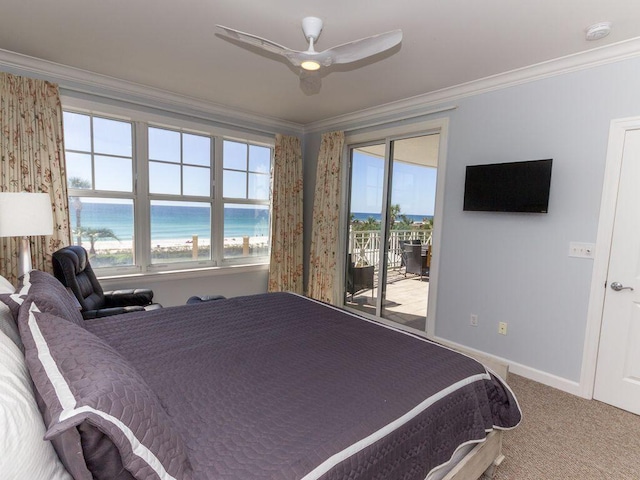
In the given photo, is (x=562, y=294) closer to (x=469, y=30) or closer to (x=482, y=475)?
(x=482, y=475)

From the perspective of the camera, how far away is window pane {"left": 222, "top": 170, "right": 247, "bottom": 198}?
4.27 metres

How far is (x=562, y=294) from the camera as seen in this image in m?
2.68

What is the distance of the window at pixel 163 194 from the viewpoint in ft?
11.0

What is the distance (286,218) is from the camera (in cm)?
469

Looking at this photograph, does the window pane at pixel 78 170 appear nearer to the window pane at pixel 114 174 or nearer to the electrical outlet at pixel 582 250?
the window pane at pixel 114 174

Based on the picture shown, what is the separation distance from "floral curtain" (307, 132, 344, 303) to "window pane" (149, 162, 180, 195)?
1769 millimetres

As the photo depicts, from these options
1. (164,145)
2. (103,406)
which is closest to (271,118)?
Answer: (164,145)

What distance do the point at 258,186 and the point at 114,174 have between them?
1707mm

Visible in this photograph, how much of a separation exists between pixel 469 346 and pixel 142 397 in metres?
3.08

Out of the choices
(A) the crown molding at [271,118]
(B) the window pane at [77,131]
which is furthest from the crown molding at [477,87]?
(B) the window pane at [77,131]

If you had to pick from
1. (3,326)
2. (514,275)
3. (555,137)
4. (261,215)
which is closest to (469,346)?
(514,275)

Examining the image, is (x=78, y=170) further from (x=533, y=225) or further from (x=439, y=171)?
(x=533, y=225)

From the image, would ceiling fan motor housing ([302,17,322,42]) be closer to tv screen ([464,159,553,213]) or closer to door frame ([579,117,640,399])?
tv screen ([464,159,553,213])

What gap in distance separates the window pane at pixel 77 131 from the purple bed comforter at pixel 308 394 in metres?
2.12
